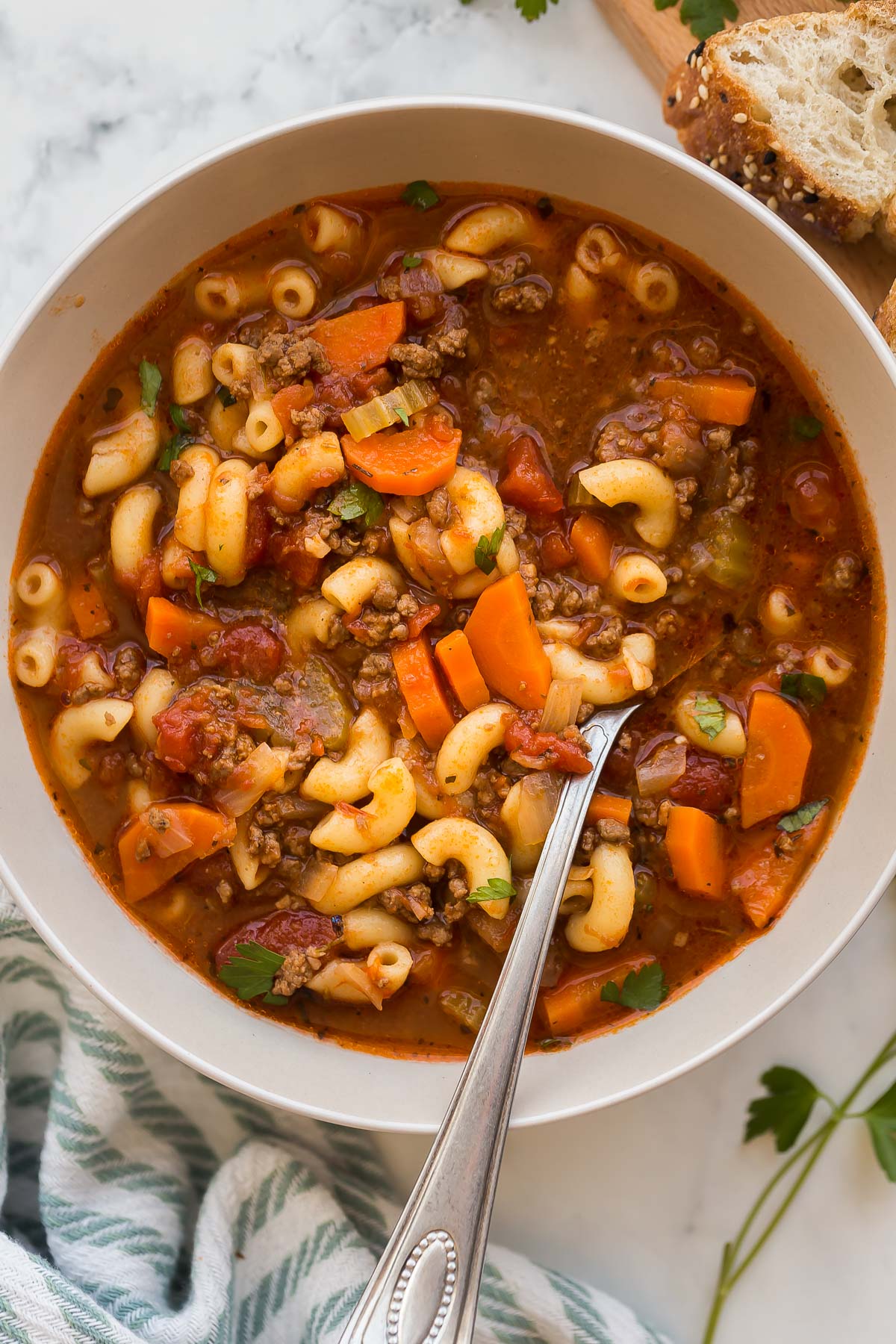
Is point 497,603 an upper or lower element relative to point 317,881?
upper

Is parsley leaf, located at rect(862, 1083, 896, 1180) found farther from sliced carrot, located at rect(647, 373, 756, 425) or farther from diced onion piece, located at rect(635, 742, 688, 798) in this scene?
sliced carrot, located at rect(647, 373, 756, 425)

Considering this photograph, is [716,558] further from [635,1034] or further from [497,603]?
[635,1034]

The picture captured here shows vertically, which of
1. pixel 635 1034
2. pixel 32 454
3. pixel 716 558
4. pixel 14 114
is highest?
pixel 14 114

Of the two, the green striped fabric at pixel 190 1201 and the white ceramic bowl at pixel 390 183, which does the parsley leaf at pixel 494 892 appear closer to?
the white ceramic bowl at pixel 390 183

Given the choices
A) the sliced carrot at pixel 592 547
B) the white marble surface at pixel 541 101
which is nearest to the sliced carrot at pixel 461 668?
the sliced carrot at pixel 592 547

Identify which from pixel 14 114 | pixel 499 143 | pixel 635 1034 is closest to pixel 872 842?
pixel 635 1034

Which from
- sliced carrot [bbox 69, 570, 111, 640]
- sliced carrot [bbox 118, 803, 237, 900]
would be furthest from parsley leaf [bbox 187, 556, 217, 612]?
sliced carrot [bbox 118, 803, 237, 900]
